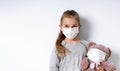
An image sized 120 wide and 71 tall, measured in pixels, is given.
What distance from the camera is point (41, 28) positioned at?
179cm

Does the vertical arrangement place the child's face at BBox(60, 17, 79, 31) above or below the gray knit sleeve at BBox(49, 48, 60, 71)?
above

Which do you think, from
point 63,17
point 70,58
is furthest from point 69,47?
point 63,17

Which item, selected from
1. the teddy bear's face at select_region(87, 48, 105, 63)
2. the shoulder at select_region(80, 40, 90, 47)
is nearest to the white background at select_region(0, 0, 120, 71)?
the shoulder at select_region(80, 40, 90, 47)

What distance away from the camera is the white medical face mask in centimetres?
160

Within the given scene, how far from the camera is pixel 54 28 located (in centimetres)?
177

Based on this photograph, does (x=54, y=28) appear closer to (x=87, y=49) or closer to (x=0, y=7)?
(x=87, y=49)

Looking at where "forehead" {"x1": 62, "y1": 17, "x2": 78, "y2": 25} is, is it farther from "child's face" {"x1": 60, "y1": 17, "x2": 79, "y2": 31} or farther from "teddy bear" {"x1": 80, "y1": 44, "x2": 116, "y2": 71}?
"teddy bear" {"x1": 80, "y1": 44, "x2": 116, "y2": 71}

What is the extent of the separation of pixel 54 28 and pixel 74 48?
223 millimetres

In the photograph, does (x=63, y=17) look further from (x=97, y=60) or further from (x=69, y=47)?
(x=97, y=60)

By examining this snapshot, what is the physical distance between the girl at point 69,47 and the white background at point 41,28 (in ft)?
0.37

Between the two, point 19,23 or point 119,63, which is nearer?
point 119,63

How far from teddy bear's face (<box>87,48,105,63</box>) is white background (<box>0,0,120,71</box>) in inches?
7.1

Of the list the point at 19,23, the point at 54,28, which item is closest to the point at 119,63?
→ the point at 54,28

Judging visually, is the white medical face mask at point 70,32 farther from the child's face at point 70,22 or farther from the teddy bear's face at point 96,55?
the teddy bear's face at point 96,55
